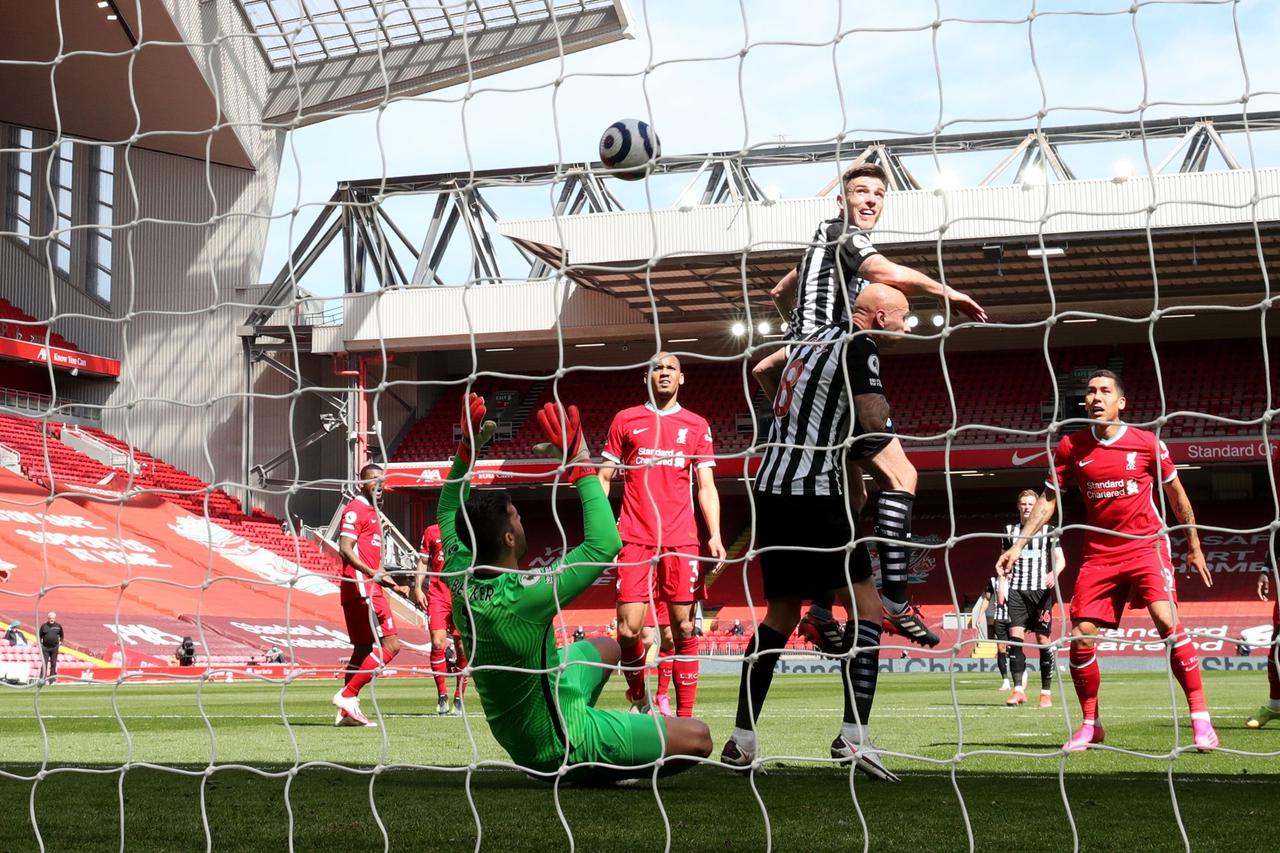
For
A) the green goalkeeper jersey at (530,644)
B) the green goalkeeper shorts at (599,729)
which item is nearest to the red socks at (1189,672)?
the green goalkeeper shorts at (599,729)

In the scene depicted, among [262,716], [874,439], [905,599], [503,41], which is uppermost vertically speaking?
[503,41]

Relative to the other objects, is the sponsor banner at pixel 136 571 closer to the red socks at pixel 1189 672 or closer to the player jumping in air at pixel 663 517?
the player jumping in air at pixel 663 517

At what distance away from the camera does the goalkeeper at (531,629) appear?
4262 millimetres

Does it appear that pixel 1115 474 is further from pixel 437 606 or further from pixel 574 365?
pixel 574 365

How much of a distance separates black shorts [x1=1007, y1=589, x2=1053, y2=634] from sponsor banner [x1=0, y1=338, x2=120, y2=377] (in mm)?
25240

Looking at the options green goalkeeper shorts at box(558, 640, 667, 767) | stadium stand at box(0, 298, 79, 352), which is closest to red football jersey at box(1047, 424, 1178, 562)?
green goalkeeper shorts at box(558, 640, 667, 767)

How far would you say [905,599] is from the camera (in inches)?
191

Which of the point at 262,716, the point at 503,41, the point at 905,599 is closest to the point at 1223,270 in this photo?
Result: the point at 503,41

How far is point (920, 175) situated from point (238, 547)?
17.5 metres

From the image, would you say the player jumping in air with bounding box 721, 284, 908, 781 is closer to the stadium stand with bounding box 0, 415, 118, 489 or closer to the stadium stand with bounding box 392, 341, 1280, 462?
the stadium stand with bounding box 392, 341, 1280, 462

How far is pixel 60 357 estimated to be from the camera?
105ft

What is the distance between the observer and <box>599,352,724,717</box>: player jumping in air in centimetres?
675

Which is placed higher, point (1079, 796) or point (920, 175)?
point (920, 175)

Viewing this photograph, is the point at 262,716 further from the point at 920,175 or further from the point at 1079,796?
the point at 920,175
